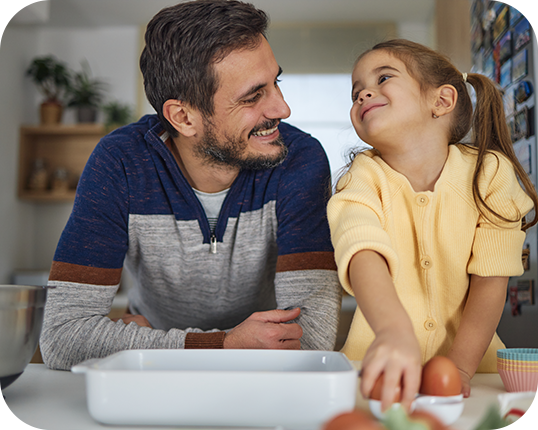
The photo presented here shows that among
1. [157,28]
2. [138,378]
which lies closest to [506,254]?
[138,378]

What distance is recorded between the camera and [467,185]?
884 millimetres

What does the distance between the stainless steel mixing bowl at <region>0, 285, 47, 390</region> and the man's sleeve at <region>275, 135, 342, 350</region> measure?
0.54 meters

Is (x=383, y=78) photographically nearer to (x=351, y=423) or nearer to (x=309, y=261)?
(x=309, y=261)

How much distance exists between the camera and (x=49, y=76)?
320 centimetres

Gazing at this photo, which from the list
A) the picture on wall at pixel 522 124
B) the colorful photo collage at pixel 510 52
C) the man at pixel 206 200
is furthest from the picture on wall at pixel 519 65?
the man at pixel 206 200

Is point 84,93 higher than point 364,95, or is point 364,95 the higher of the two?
point 84,93

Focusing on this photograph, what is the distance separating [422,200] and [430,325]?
9.2 inches

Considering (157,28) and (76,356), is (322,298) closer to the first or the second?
(76,356)

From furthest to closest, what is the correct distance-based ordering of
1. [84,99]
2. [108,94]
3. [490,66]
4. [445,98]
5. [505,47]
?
[108,94], [84,99], [490,66], [505,47], [445,98]

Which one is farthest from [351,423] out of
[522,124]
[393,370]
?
[522,124]

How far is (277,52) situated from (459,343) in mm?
3254

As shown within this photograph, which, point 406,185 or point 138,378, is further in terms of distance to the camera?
point 406,185

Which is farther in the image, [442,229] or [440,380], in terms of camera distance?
[442,229]

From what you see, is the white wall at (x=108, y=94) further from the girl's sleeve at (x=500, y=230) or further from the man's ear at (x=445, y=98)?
the girl's sleeve at (x=500, y=230)
